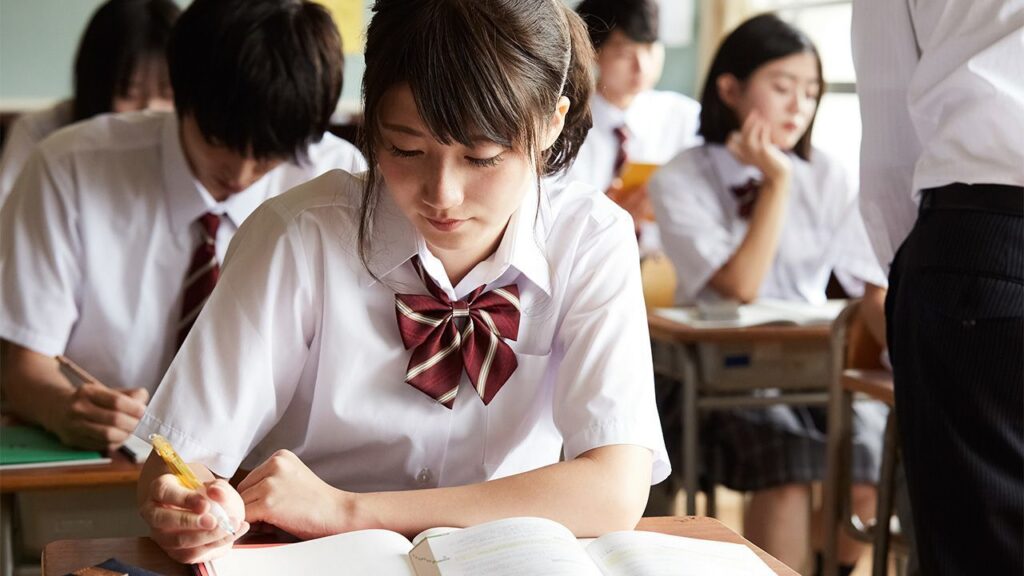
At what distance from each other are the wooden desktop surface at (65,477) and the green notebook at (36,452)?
0.03 metres

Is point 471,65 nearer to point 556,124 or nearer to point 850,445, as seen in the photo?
point 556,124

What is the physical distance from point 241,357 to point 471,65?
0.41 meters

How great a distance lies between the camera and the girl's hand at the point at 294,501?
119 centimetres

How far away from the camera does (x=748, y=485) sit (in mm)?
2920

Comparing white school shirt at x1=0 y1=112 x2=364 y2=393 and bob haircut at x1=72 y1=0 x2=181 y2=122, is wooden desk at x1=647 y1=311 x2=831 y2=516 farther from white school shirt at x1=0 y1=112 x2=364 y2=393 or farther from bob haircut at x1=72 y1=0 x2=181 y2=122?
bob haircut at x1=72 y1=0 x2=181 y2=122

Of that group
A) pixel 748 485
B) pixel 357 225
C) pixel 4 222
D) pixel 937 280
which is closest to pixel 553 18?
pixel 357 225

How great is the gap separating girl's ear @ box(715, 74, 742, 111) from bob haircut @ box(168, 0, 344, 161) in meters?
1.80

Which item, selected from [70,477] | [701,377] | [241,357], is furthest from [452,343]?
[701,377]

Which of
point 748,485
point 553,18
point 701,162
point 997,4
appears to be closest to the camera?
point 553,18

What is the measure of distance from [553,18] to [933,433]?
77cm

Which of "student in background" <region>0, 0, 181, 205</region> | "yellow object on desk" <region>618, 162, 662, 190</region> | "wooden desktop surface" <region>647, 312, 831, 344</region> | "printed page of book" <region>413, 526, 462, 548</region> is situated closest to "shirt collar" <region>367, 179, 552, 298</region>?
"printed page of book" <region>413, 526, 462, 548</region>

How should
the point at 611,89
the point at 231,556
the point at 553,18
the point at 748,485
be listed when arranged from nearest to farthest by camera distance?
the point at 231,556 < the point at 553,18 < the point at 748,485 < the point at 611,89

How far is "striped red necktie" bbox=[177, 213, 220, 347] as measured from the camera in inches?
84.4

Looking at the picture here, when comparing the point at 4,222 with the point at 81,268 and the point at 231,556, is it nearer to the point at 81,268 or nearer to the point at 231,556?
the point at 81,268
